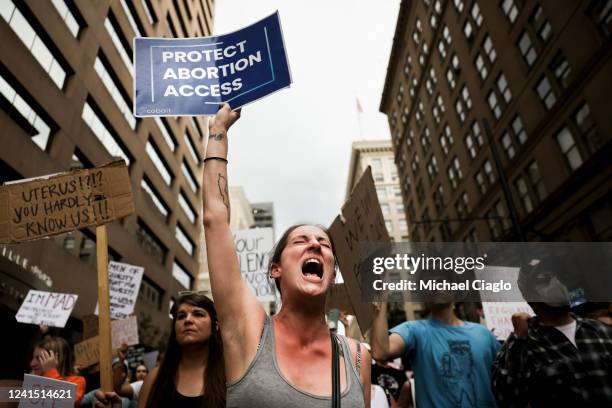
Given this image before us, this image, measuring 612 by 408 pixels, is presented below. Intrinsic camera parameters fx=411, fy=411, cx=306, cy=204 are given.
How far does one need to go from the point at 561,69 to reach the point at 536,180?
573 cm

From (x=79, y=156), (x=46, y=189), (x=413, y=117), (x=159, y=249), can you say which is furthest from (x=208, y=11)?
(x=46, y=189)

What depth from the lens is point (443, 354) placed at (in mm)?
3316

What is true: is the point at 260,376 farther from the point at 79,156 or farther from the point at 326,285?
the point at 79,156

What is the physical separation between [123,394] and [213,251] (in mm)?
2871

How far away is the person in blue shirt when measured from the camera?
→ 123 inches

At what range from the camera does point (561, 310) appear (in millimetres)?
2727

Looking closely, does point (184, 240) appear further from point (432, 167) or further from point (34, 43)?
point (432, 167)

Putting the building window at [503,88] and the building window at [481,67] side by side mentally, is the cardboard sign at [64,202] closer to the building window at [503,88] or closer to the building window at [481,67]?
the building window at [503,88]

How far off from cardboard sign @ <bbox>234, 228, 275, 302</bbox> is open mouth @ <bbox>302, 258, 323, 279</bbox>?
198 inches

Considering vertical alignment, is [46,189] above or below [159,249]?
below

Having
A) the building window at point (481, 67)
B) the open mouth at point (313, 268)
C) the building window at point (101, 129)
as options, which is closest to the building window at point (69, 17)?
the building window at point (101, 129)

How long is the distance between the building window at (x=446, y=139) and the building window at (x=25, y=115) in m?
27.6

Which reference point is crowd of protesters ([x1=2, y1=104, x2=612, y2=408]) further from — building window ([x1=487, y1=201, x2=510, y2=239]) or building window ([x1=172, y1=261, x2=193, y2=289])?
building window ([x1=172, y1=261, x2=193, y2=289])

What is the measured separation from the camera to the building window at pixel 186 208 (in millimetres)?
37578
